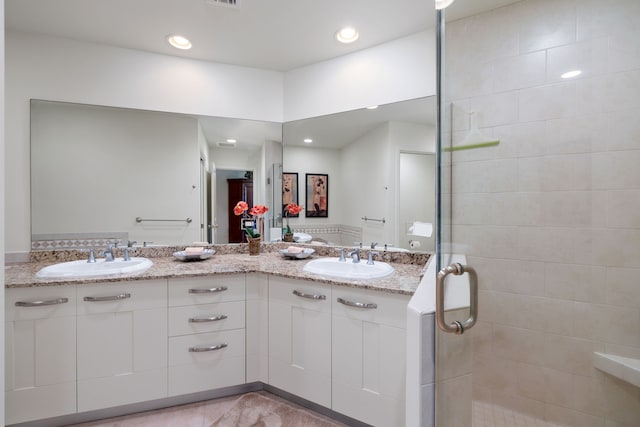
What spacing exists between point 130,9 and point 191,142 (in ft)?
2.99

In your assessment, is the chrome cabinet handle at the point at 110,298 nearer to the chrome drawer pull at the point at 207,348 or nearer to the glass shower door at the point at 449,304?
the chrome drawer pull at the point at 207,348

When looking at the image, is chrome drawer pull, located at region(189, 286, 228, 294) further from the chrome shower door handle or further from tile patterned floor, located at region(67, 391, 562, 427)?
the chrome shower door handle

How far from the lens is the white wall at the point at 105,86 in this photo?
2.05 m

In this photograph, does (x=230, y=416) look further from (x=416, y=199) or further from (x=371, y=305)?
(x=416, y=199)

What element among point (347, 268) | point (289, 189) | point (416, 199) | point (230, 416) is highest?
point (289, 189)

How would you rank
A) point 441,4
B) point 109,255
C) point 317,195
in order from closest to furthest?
1. point 441,4
2. point 109,255
3. point 317,195

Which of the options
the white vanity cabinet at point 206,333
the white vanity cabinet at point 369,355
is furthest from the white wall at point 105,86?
the white vanity cabinet at point 369,355

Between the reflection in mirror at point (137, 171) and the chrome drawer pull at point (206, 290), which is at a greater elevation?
the reflection in mirror at point (137, 171)

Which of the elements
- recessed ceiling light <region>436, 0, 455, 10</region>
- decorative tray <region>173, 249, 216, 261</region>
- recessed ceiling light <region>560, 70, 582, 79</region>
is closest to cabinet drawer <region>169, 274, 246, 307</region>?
decorative tray <region>173, 249, 216, 261</region>

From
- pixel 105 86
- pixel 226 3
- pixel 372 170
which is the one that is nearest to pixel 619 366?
pixel 372 170

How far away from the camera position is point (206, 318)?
1.87 meters

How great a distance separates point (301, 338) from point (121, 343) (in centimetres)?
103

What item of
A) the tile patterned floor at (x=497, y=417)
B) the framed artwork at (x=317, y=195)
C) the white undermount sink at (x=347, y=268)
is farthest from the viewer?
the framed artwork at (x=317, y=195)

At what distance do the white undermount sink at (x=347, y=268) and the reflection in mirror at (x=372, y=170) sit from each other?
24 cm
